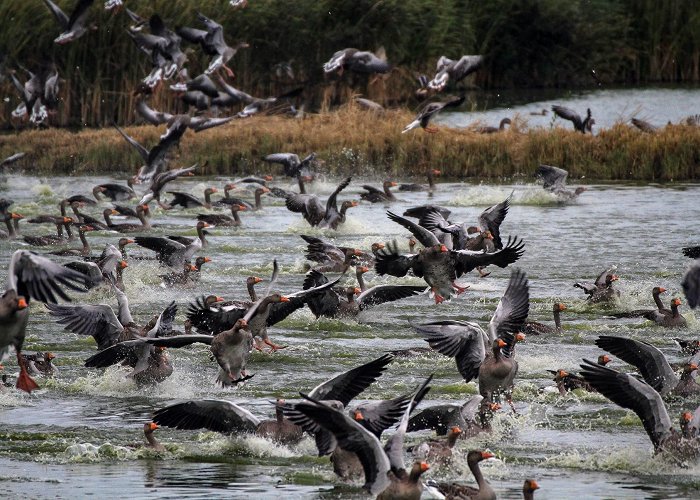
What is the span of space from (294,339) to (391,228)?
872 cm

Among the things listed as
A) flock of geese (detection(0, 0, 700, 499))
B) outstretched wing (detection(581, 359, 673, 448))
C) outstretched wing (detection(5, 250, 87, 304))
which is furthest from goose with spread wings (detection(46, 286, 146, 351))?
outstretched wing (detection(581, 359, 673, 448))

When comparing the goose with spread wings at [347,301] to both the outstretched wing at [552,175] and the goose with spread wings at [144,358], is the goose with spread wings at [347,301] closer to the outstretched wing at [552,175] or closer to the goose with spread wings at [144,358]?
the goose with spread wings at [144,358]

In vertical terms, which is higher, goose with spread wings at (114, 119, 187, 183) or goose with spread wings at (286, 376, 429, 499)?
goose with spread wings at (114, 119, 187, 183)

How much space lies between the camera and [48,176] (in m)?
30.7

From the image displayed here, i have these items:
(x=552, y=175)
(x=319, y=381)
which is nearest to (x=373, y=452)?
(x=319, y=381)

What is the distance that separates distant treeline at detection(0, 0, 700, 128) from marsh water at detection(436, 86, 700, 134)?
176 centimetres

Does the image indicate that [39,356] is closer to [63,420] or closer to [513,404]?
[63,420]

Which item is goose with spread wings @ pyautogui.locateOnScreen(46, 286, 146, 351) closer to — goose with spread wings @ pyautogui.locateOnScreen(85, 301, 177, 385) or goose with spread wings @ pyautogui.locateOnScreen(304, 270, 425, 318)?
goose with spread wings @ pyautogui.locateOnScreen(85, 301, 177, 385)

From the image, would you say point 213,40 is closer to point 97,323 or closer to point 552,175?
point 552,175

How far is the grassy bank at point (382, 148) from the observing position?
27438mm

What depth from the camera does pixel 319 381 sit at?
39.6 ft

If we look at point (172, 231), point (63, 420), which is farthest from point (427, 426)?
point (172, 231)

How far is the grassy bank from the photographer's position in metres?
27.4

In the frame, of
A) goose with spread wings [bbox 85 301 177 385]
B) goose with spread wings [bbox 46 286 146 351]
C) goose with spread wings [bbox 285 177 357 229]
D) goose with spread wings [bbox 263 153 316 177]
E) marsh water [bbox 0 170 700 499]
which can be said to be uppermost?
goose with spread wings [bbox 263 153 316 177]
